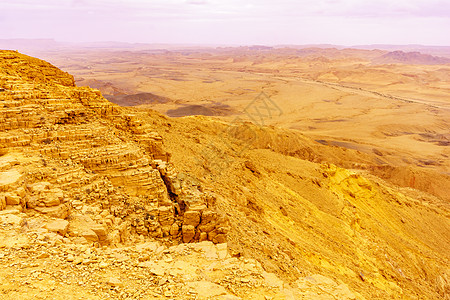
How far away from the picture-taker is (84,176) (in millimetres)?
8297

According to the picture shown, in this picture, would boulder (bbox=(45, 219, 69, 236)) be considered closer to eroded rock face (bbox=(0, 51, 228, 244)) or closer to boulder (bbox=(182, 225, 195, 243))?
eroded rock face (bbox=(0, 51, 228, 244))

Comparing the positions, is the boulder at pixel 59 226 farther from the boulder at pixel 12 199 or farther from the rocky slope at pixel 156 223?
the boulder at pixel 12 199

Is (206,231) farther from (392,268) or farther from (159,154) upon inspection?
(392,268)

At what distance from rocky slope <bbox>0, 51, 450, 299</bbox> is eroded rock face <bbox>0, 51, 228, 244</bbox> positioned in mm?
33

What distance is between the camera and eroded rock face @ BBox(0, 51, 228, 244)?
7.16 meters

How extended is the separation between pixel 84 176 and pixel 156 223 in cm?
221

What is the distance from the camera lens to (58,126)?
922 cm

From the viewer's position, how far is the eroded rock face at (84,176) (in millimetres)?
7157

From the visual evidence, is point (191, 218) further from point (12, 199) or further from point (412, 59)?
point (412, 59)

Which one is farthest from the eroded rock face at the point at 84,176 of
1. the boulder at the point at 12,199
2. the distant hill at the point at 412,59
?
the distant hill at the point at 412,59

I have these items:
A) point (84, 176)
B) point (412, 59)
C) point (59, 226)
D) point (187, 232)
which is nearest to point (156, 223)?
point (187, 232)

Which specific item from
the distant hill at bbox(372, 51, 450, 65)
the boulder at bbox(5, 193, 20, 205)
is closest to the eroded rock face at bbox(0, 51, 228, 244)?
the boulder at bbox(5, 193, 20, 205)

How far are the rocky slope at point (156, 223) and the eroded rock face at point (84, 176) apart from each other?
33mm

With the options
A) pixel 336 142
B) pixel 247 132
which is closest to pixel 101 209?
pixel 247 132
